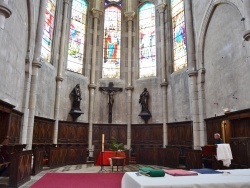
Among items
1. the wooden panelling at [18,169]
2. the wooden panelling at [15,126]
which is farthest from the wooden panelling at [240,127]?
the wooden panelling at [15,126]

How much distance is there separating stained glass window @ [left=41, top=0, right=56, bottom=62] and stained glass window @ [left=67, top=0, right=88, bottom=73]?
6.00 ft

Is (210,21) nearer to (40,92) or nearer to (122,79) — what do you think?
(122,79)

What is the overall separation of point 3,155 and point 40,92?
5.91 metres

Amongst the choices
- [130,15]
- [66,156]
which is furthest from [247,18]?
[130,15]

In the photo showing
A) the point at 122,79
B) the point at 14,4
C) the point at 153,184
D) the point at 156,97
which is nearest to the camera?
the point at 153,184

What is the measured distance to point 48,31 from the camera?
50.3 ft

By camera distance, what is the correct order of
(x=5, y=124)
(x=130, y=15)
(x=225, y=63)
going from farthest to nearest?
(x=130, y=15) < (x=225, y=63) < (x=5, y=124)

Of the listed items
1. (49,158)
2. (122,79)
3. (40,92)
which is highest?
(122,79)

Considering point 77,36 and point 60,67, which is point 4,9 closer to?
point 60,67

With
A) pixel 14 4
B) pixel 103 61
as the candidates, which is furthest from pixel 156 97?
pixel 14 4

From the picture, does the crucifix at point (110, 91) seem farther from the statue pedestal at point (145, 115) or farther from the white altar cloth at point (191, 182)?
the white altar cloth at point (191, 182)

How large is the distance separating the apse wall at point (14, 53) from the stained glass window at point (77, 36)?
5.34 m

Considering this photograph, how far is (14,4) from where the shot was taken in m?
9.84

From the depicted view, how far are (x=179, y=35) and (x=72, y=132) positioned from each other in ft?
33.3
